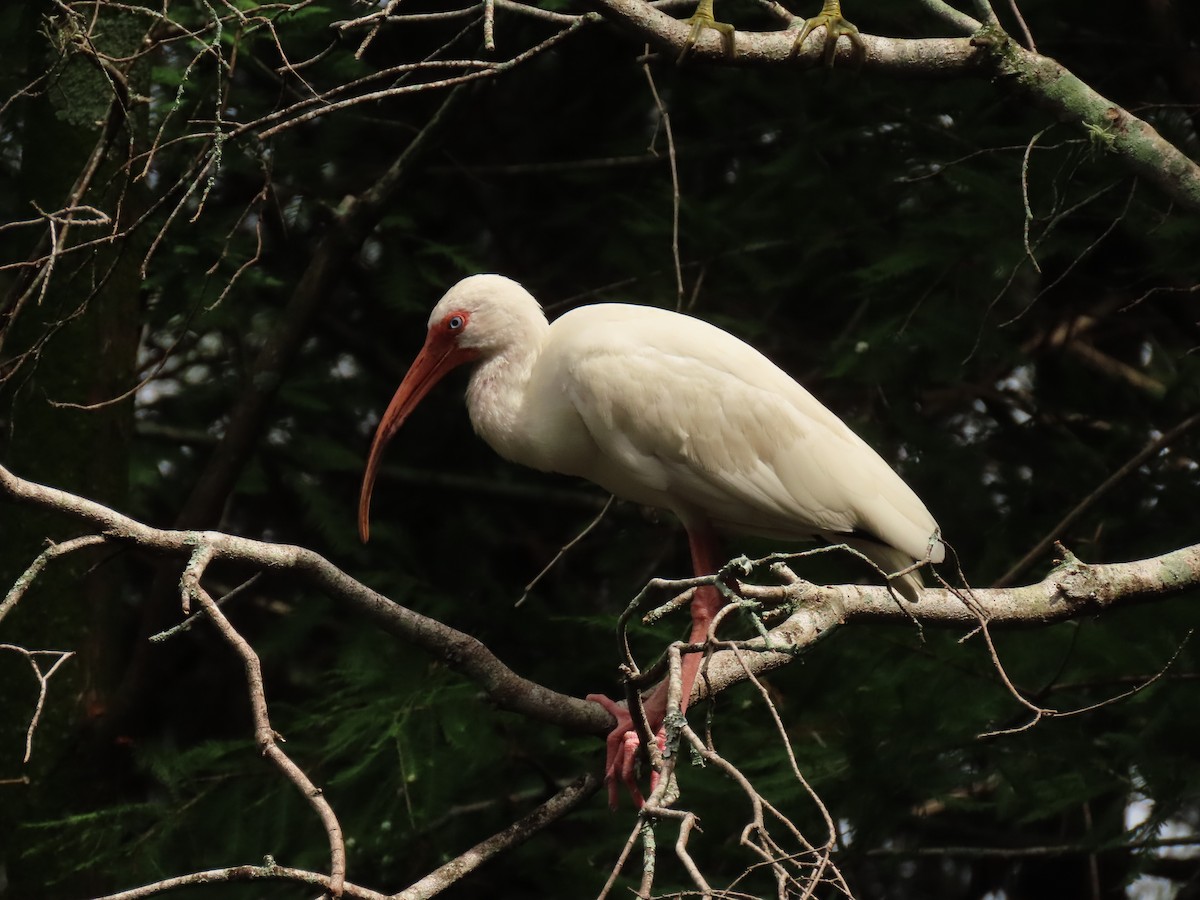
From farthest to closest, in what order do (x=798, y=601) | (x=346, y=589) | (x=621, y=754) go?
(x=621, y=754), (x=346, y=589), (x=798, y=601)

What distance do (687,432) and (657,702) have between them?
0.86m

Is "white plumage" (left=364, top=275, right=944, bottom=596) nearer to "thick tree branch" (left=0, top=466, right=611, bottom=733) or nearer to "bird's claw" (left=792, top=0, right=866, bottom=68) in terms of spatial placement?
"thick tree branch" (left=0, top=466, right=611, bottom=733)

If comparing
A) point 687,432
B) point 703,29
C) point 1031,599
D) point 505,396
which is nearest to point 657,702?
point 687,432

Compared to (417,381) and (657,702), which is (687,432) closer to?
(657,702)

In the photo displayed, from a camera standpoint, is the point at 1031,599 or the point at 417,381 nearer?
the point at 1031,599

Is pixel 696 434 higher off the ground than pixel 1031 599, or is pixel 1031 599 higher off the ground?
pixel 1031 599

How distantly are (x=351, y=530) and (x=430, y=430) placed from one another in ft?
3.74

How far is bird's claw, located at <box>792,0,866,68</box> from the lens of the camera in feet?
13.3

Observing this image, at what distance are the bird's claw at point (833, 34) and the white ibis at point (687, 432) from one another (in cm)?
118

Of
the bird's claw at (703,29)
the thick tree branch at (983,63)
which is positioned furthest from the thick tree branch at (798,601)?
the bird's claw at (703,29)

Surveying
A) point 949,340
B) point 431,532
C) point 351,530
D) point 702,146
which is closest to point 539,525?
point 431,532

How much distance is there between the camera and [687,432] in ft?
16.1

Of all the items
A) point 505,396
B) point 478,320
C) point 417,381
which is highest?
point 478,320

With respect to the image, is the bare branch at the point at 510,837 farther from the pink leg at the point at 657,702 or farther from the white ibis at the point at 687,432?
the white ibis at the point at 687,432
